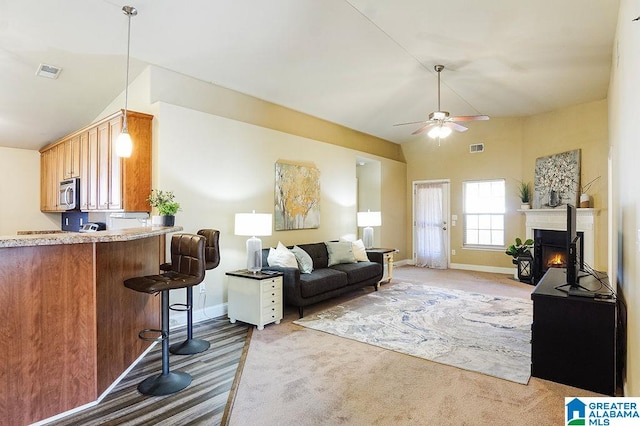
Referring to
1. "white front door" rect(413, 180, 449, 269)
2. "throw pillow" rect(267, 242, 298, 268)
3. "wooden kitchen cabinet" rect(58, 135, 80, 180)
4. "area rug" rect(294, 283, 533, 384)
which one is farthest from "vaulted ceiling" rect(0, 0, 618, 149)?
"area rug" rect(294, 283, 533, 384)

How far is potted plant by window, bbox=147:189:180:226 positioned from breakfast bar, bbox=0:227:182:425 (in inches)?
39.7

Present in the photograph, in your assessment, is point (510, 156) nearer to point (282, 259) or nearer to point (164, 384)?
point (282, 259)

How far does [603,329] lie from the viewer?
2.62 meters

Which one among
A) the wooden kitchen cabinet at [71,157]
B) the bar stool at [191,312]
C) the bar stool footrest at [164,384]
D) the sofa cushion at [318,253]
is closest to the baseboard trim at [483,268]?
the sofa cushion at [318,253]

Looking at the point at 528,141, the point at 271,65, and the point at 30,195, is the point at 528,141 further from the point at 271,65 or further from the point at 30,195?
the point at 30,195

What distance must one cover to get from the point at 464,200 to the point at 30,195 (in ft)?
28.3

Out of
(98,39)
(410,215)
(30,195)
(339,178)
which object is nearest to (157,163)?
(98,39)

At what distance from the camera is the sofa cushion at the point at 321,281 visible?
439cm

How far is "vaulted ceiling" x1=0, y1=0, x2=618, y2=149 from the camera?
11.0ft

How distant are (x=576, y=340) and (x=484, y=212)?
18.0 feet

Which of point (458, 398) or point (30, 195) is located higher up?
point (30, 195)

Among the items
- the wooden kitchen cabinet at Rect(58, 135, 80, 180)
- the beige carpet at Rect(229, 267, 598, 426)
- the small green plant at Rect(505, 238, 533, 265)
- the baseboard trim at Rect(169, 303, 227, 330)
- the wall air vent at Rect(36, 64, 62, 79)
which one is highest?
the wall air vent at Rect(36, 64, 62, 79)

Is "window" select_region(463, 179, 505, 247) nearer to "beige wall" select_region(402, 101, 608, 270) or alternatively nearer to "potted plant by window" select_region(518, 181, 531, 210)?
"beige wall" select_region(402, 101, 608, 270)

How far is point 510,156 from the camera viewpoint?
7.40 m
